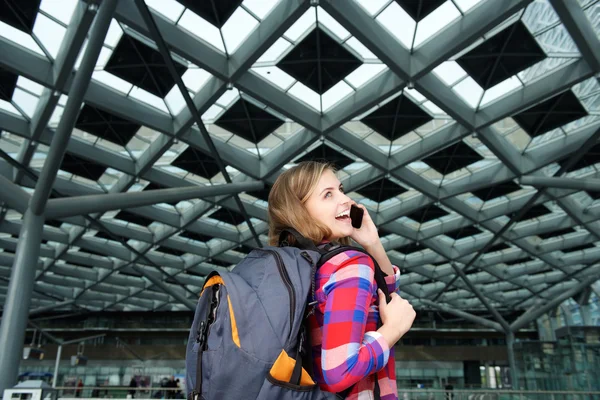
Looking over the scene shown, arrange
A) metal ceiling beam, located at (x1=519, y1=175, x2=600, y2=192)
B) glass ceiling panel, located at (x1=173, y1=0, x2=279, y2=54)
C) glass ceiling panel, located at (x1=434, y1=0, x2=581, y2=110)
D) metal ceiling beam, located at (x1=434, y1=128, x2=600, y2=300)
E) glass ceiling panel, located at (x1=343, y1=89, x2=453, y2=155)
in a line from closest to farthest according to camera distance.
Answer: glass ceiling panel, located at (x1=173, y1=0, x2=279, y2=54), glass ceiling panel, located at (x1=434, y1=0, x2=581, y2=110), metal ceiling beam, located at (x1=519, y1=175, x2=600, y2=192), metal ceiling beam, located at (x1=434, y1=128, x2=600, y2=300), glass ceiling panel, located at (x1=343, y1=89, x2=453, y2=155)

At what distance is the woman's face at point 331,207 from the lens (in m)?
2.00

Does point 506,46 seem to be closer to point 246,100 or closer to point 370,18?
point 370,18

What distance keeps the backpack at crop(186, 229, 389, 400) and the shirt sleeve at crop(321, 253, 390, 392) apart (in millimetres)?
66

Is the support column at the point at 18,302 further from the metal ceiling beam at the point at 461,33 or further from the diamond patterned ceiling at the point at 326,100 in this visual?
the metal ceiling beam at the point at 461,33

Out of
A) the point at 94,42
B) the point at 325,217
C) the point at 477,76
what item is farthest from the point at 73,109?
the point at 477,76

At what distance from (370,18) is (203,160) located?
1189cm

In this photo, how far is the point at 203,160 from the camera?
76.6ft

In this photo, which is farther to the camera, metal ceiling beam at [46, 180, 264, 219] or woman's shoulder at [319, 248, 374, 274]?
metal ceiling beam at [46, 180, 264, 219]

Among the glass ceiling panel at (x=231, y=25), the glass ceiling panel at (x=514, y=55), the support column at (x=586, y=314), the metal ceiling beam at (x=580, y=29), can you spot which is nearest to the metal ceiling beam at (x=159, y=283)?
the glass ceiling panel at (x=231, y=25)

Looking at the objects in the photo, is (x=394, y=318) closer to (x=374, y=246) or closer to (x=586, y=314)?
(x=374, y=246)

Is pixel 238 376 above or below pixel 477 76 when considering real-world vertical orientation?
below

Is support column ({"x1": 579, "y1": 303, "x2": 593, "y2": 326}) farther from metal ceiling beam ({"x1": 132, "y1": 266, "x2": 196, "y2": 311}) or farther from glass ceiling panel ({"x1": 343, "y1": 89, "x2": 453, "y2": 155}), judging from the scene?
metal ceiling beam ({"x1": 132, "y1": 266, "x2": 196, "y2": 311})

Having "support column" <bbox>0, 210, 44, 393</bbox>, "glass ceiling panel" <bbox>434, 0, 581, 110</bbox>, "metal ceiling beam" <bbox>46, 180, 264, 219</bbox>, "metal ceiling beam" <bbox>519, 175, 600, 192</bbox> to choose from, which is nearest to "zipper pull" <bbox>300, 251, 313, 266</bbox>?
"support column" <bbox>0, 210, 44, 393</bbox>

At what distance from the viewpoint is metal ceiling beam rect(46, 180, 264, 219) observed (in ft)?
43.4
